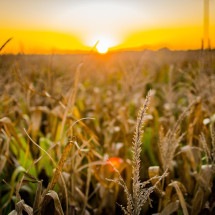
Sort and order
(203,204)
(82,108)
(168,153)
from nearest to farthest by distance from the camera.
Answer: (168,153), (203,204), (82,108)

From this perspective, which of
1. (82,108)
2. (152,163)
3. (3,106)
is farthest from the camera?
(82,108)

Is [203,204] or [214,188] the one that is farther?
[214,188]

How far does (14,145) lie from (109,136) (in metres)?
0.76

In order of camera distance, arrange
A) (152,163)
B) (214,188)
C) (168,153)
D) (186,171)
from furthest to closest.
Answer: (152,163) → (186,171) → (214,188) → (168,153)

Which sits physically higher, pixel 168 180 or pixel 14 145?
pixel 14 145

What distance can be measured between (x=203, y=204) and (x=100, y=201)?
2.15ft

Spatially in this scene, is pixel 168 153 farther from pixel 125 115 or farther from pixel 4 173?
pixel 125 115

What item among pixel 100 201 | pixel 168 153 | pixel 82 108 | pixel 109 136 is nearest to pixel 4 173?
pixel 100 201

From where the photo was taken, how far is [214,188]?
2.17 meters

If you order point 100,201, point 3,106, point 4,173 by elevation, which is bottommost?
point 100,201

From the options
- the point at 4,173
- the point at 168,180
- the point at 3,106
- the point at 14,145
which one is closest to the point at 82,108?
the point at 3,106

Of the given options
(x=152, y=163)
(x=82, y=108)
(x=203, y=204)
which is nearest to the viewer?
(x=203, y=204)

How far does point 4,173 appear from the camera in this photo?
252cm

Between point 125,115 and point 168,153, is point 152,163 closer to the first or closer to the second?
point 125,115
